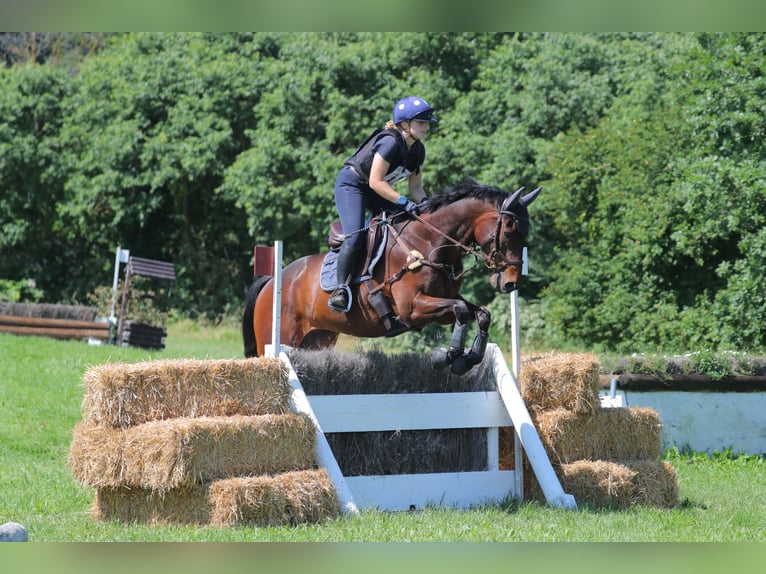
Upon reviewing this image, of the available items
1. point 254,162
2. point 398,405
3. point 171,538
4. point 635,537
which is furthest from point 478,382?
point 254,162

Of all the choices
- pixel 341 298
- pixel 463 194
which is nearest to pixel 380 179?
pixel 463 194

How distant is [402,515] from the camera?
21.0ft

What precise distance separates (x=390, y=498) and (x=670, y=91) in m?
12.9

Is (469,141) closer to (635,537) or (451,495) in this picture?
(451,495)

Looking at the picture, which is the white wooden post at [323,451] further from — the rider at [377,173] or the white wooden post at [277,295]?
the rider at [377,173]

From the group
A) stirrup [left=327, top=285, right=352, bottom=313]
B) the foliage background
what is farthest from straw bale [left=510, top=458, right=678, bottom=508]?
the foliage background

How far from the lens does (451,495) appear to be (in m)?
6.97

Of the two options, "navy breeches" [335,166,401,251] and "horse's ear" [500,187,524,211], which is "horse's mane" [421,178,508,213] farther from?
"navy breeches" [335,166,401,251]

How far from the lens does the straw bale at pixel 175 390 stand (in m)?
6.08

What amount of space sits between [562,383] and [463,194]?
1.54 metres

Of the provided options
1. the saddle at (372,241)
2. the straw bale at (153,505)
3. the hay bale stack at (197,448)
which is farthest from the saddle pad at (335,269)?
the straw bale at (153,505)

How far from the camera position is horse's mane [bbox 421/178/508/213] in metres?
7.19

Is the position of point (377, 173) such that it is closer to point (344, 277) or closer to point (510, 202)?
point (344, 277)

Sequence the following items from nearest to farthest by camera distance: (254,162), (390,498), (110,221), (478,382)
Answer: (390,498) < (478,382) < (254,162) < (110,221)
